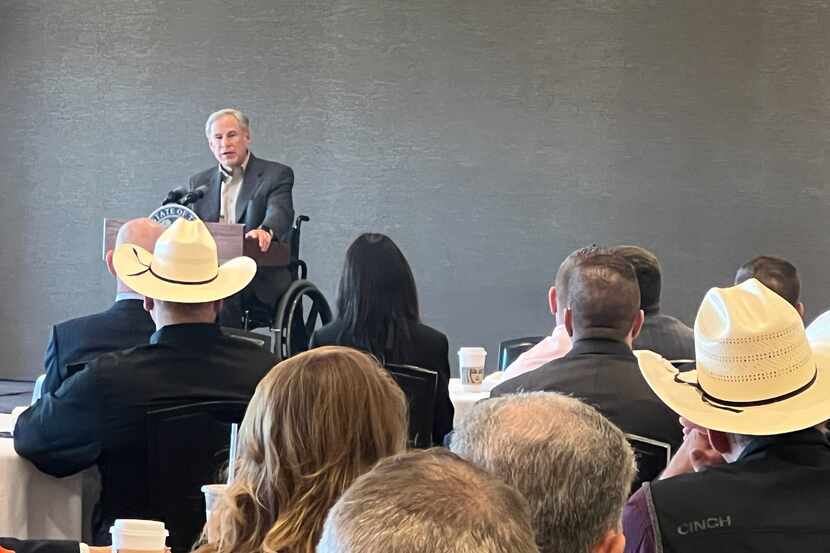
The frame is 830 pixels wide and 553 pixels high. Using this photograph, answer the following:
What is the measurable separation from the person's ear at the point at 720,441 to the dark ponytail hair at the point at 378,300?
1.51m

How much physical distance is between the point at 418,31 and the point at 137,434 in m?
4.87

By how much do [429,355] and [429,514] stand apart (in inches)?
97.4

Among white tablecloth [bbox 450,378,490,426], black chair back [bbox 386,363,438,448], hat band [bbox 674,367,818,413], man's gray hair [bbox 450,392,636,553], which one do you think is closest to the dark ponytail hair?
black chair back [bbox 386,363,438,448]

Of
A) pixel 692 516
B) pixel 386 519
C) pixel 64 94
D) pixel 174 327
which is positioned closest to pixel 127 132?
pixel 64 94

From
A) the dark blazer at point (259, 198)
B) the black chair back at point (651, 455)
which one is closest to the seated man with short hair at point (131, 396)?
the black chair back at point (651, 455)

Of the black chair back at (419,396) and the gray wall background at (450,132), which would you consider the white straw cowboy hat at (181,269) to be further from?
the gray wall background at (450,132)

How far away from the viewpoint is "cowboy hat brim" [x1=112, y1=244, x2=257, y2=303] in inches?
104

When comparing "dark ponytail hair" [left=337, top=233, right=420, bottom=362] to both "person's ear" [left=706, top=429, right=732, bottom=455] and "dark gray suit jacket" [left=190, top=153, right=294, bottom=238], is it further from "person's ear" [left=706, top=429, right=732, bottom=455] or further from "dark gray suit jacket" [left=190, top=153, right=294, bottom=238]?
"dark gray suit jacket" [left=190, top=153, right=294, bottom=238]

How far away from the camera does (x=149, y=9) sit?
7.18 m

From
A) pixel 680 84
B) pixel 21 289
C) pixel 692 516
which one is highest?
pixel 680 84

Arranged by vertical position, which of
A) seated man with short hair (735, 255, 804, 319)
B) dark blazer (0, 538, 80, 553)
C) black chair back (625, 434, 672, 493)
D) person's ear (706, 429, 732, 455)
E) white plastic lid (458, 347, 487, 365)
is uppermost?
seated man with short hair (735, 255, 804, 319)

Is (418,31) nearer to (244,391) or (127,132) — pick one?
(127,132)

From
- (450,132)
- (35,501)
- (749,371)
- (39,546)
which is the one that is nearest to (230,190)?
(450,132)

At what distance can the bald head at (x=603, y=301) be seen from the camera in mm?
2520
